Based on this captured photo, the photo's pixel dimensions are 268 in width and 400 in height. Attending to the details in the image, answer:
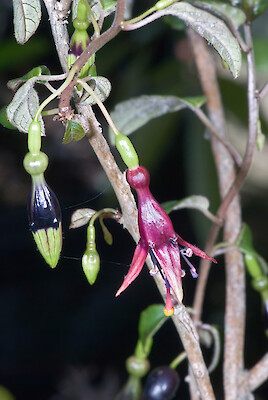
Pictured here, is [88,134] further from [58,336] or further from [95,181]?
[95,181]

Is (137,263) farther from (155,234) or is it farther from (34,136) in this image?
(34,136)

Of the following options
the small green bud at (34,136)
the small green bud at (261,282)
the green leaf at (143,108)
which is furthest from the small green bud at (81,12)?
the small green bud at (261,282)

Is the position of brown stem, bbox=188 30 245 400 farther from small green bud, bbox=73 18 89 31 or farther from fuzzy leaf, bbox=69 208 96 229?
small green bud, bbox=73 18 89 31

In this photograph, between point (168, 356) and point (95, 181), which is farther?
point (95, 181)

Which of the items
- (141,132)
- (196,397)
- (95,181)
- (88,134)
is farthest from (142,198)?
(95,181)

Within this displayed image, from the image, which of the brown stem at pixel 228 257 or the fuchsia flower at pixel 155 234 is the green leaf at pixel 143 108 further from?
the fuchsia flower at pixel 155 234

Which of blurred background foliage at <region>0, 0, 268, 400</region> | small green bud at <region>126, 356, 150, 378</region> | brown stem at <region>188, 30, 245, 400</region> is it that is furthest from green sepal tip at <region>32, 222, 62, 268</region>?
blurred background foliage at <region>0, 0, 268, 400</region>
